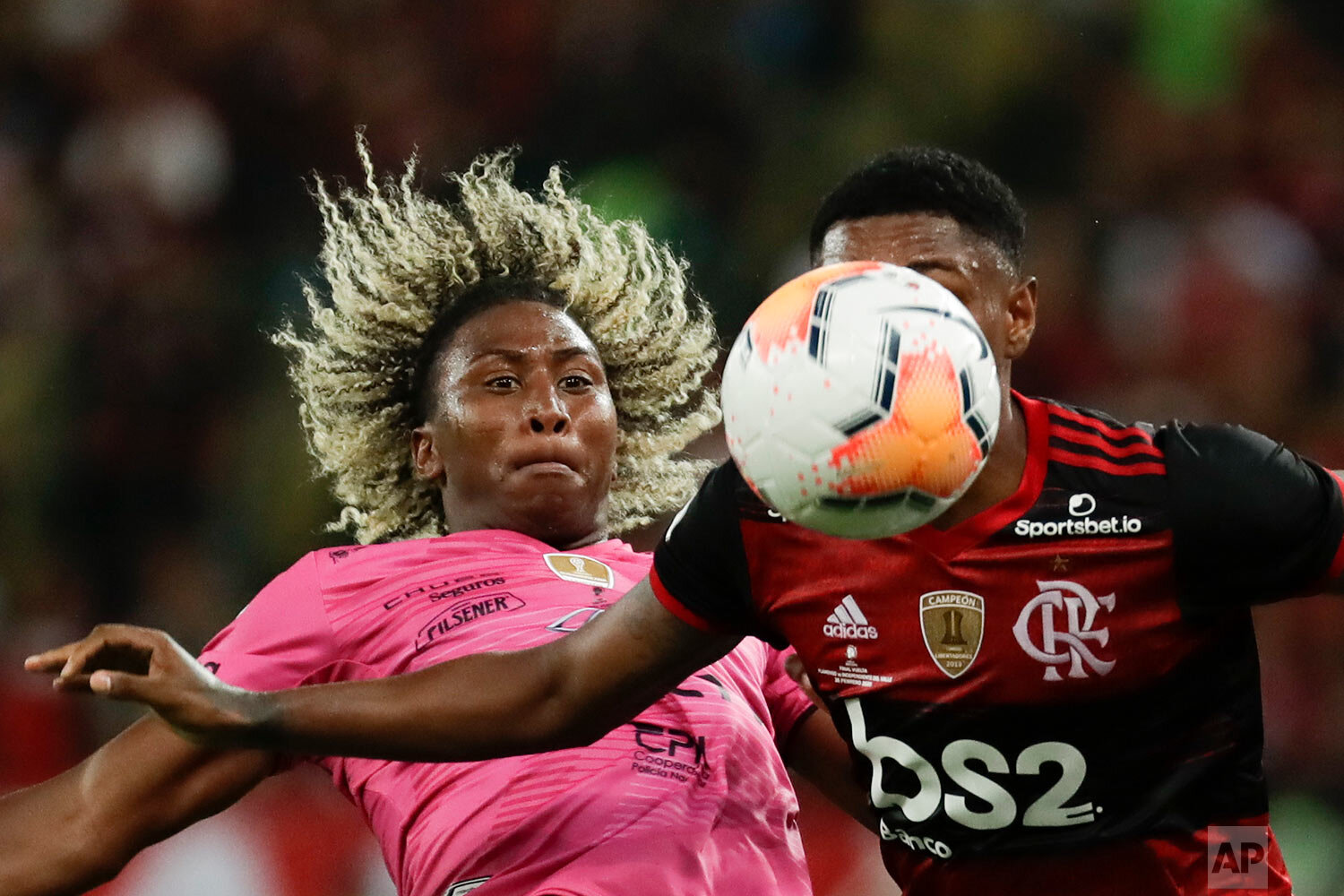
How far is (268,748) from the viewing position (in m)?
2.75

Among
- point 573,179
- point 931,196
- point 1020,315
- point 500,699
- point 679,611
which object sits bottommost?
point 500,699

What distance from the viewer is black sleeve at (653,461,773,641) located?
282 cm

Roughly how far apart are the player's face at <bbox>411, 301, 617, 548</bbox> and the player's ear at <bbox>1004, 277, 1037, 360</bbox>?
4.70 ft

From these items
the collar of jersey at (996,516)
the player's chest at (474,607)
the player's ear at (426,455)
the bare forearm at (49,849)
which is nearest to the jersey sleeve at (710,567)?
→ the collar of jersey at (996,516)

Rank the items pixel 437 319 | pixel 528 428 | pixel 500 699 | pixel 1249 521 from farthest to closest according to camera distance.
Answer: pixel 437 319, pixel 528 428, pixel 500 699, pixel 1249 521

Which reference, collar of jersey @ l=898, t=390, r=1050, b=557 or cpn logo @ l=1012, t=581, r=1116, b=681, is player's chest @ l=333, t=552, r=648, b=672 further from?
cpn logo @ l=1012, t=581, r=1116, b=681

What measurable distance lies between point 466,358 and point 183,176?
3.90 meters

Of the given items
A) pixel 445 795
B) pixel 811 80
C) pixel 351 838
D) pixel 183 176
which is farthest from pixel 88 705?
pixel 811 80

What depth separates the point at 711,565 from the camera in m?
2.83

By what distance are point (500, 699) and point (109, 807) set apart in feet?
3.01

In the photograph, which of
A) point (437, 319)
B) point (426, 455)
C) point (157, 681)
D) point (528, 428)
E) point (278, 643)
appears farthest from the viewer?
point (437, 319)

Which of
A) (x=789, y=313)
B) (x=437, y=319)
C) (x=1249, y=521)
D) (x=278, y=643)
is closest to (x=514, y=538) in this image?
(x=278, y=643)

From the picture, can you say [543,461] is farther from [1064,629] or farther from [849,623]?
[1064,629]

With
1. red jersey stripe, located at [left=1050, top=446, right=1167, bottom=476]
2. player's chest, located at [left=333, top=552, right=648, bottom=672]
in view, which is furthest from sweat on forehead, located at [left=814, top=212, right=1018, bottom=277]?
player's chest, located at [left=333, top=552, right=648, bottom=672]
